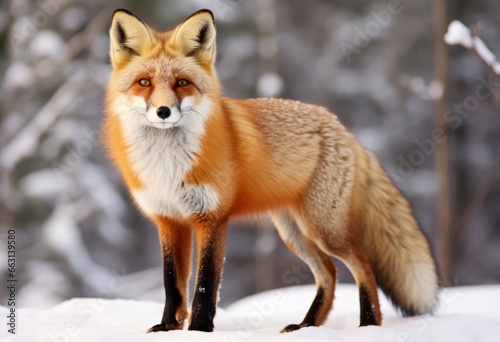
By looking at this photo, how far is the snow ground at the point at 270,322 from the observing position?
355cm

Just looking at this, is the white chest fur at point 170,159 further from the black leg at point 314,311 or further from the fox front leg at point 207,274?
the black leg at point 314,311

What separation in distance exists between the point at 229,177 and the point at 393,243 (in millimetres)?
1473

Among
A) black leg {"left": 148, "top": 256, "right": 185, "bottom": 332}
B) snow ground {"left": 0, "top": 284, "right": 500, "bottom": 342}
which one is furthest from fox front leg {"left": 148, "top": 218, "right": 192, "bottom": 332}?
snow ground {"left": 0, "top": 284, "right": 500, "bottom": 342}

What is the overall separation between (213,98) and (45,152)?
28.2 ft

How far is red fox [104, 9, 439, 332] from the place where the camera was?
3.86 metres

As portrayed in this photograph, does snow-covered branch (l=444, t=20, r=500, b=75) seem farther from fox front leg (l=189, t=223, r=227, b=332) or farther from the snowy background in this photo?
the snowy background

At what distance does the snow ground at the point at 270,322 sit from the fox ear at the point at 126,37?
1.64 m

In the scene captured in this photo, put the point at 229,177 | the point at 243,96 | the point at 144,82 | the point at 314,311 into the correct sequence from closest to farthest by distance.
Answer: the point at 144,82 < the point at 229,177 < the point at 314,311 < the point at 243,96

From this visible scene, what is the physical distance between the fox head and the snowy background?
663cm

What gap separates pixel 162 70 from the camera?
12.3ft

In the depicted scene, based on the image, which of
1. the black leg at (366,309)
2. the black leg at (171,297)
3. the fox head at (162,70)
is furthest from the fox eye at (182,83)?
the black leg at (366,309)

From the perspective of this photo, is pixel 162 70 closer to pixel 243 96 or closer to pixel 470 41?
pixel 470 41

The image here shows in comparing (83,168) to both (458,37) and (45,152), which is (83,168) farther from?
(458,37)

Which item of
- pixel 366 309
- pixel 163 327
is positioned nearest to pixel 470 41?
pixel 366 309
